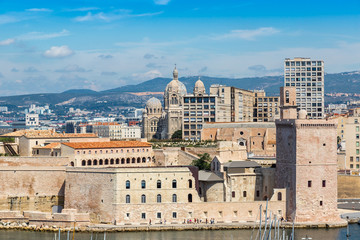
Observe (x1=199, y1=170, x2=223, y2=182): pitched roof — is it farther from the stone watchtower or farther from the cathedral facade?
the cathedral facade

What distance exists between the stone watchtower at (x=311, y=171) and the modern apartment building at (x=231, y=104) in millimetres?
46810

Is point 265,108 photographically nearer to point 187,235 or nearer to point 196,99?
point 196,99

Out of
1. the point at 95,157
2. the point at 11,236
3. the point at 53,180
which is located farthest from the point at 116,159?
the point at 11,236

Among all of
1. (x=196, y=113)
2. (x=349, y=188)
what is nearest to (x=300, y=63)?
(x=196, y=113)

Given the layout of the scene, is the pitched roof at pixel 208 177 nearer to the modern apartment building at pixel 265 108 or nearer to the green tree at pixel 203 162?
the green tree at pixel 203 162

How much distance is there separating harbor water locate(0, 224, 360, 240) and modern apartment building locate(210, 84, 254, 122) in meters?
49.7

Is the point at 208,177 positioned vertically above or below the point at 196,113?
below

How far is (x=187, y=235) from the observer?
57062 millimetres

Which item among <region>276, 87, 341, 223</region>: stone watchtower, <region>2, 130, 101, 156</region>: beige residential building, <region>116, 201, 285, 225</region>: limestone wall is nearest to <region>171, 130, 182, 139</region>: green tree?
<region>2, 130, 101, 156</region>: beige residential building

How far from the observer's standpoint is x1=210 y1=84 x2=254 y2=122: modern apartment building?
10956 cm

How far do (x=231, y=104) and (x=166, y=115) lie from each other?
21.2 metres

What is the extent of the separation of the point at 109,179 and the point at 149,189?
10.9ft

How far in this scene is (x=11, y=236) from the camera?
57.0 m

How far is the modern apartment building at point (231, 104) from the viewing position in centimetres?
10956
